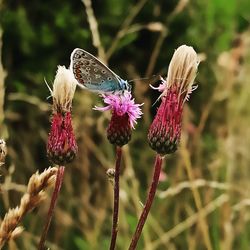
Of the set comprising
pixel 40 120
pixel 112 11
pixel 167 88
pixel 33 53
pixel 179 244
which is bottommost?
pixel 179 244

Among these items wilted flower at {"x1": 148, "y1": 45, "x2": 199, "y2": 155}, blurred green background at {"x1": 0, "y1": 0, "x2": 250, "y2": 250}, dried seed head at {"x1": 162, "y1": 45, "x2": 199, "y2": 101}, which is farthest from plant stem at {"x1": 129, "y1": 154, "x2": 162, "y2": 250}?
blurred green background at {"x1": 0, "y1": 0, "x2": 250, "y2": 250}

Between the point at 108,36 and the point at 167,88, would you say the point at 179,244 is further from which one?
the point at 167,88

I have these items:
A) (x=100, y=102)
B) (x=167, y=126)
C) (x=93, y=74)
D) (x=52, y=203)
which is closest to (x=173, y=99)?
(x=167, y=126)

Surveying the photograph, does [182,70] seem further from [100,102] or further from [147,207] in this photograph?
[100,102]

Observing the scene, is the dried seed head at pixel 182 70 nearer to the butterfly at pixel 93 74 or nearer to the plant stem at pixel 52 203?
the butterfly at pixel 93 74

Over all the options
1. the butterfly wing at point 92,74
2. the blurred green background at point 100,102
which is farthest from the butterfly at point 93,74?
the blurred green background at point 100,102

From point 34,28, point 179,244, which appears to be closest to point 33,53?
point 34,28
